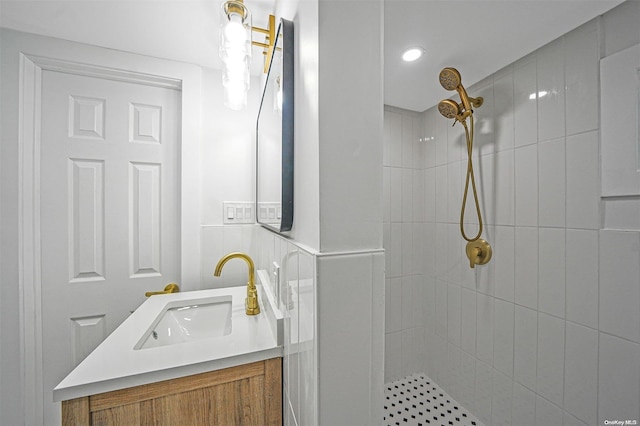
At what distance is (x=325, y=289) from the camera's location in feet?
1.58

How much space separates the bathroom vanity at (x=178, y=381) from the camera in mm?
653

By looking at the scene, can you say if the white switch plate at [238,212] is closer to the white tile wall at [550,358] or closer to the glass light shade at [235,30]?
the glass light shade at [235,30]

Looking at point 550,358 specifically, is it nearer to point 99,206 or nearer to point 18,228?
point 99,206

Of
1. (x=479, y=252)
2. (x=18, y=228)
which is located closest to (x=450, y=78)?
(x=479, y=252)

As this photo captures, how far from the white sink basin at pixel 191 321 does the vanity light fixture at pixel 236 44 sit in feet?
3.24

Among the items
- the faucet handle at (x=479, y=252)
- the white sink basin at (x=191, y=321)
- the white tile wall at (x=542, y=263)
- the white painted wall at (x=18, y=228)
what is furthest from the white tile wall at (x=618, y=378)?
the white painted wall at (x=18, y=228)

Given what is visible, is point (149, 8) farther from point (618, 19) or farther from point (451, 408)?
point (451, 408)

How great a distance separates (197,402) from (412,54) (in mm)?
1547

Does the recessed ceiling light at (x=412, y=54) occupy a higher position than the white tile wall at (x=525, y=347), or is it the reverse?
the recessed ceiling light at (x=412, y=54)

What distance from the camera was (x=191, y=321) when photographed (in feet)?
3.76

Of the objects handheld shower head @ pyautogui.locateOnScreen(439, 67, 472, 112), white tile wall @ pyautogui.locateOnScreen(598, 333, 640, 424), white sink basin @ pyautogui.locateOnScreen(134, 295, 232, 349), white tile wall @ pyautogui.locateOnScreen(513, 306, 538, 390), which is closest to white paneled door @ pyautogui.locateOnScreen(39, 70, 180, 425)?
white sink basin @ pyautogui.locateOnScreen(134, 295, 232, 349)

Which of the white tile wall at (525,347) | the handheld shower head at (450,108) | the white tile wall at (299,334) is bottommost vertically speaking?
the white tile wall at (525,347)

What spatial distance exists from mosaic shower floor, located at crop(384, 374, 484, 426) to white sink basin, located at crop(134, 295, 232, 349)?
1061 millimetres

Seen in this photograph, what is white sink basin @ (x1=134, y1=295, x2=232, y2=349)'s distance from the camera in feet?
3.39
